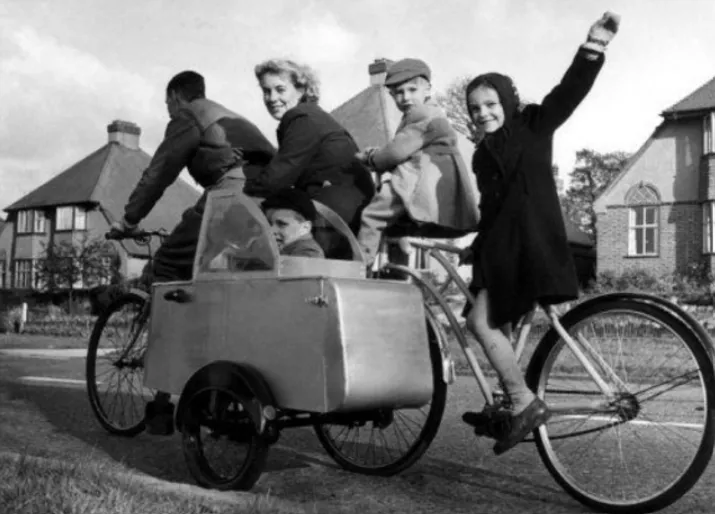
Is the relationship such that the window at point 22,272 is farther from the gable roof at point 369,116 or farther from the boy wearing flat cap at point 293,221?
the boy wearing flat cap at point 293,221

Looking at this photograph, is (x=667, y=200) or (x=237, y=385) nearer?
(x=237, y=385)

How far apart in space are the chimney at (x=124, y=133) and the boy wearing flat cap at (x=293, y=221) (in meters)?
56.4

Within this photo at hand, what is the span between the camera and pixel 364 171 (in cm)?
524

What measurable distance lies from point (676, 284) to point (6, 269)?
1612 inches

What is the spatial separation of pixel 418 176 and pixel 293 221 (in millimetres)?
627

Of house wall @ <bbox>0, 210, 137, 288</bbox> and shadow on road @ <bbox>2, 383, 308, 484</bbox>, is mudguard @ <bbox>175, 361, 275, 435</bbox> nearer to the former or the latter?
shadow on road @ <bbox>2, 383, 308, 484</bbox>

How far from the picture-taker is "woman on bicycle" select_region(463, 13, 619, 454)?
4.25m

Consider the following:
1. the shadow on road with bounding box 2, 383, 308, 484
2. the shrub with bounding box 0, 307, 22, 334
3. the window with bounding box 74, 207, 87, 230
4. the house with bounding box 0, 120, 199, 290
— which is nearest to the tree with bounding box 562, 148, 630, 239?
the house with bounding box 0, 120, 199, 290

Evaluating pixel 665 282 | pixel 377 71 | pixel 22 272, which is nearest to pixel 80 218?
pixel 22 272

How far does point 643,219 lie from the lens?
3750cm

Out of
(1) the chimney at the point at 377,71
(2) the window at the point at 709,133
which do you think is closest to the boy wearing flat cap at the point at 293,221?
(2) the window at the point at 709,133

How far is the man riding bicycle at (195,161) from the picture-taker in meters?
5.62

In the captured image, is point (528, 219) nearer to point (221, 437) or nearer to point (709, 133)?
point (221, 437)

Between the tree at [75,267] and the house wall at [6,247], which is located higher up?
the house wall at [6,247]
